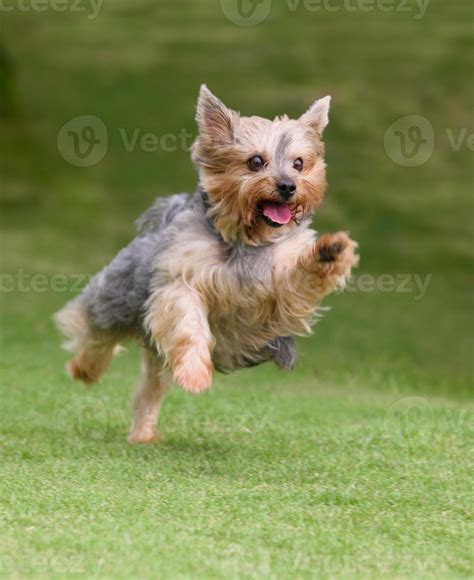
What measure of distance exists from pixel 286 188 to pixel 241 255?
449 millimetres

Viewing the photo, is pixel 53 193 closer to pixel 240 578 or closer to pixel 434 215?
pixel 434 215

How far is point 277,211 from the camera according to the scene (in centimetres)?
568

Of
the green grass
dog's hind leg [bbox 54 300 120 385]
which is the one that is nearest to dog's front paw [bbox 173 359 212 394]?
the green grass

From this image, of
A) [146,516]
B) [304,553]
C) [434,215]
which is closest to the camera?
[304,553]

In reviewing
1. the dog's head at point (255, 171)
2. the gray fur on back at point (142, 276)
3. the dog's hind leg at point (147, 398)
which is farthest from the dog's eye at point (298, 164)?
the dog's hind leg at point (147, 398)

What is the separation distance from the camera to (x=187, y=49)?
19500mm

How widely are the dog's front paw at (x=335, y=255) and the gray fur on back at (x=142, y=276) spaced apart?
0.34 meters

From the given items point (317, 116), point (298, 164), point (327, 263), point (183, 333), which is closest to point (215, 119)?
point (298, 164)

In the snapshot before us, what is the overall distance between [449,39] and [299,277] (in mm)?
14016

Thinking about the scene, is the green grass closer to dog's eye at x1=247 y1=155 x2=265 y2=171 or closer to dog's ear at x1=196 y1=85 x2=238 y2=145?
dog's eye at x1=247 y1=155 x2=265 y2=171

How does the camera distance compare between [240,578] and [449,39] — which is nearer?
[240,578]

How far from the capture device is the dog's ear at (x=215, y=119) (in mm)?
5703

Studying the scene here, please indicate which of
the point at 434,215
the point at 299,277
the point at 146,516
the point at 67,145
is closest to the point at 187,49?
the point at 67,145

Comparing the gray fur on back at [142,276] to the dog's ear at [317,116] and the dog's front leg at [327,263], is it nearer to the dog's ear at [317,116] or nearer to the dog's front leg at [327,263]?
the dog's front leg at [327,263]
